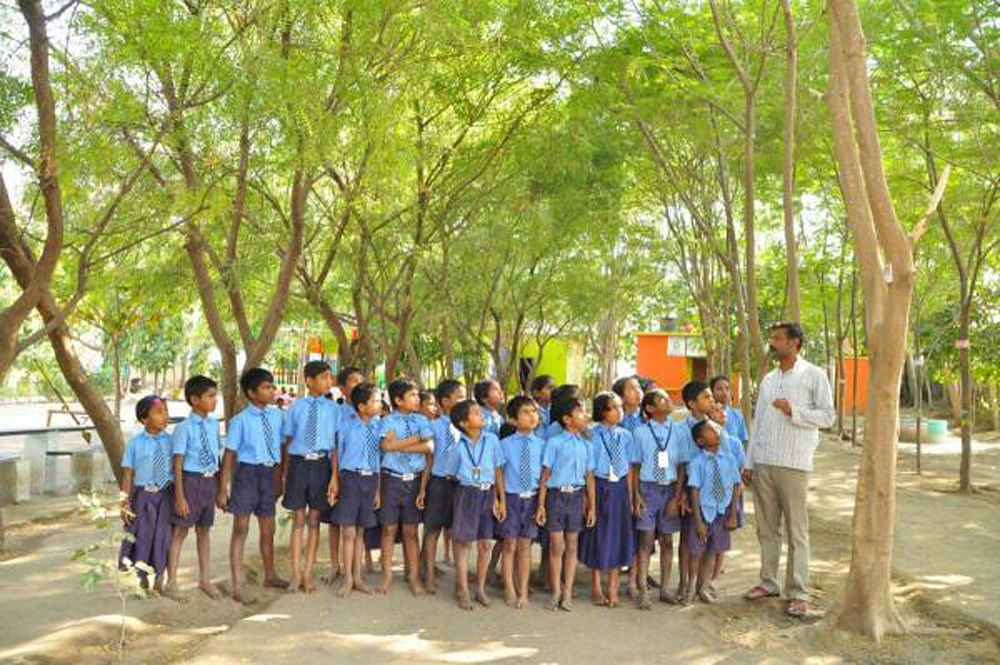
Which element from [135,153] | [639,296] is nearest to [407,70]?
[135,153]

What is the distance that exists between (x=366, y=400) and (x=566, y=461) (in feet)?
4.73

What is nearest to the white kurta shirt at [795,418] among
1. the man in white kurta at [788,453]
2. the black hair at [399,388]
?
the man in white kurta at [788,453]

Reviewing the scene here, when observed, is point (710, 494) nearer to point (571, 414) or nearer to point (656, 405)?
point (656, 405)

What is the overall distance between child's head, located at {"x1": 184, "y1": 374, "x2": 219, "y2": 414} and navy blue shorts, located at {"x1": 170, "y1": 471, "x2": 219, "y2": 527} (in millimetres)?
428

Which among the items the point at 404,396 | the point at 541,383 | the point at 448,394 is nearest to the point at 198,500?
the point at 404,396

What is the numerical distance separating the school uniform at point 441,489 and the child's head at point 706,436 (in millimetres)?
1704

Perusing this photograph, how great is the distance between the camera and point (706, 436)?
6.78 meters

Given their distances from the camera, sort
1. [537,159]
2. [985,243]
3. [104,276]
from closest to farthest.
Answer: [104,276], [537,159], [985,243]

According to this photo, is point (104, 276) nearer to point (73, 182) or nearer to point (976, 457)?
point (73, 182)

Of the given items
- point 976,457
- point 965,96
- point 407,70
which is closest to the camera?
point 407,70

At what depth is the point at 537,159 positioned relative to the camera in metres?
13.2

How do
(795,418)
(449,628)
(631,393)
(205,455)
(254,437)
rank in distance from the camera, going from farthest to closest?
(631,393)
(795,418)
(254,437)
(205,455)
(449,628)

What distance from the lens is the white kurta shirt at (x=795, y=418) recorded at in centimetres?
655

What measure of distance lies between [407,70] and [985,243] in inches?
562
